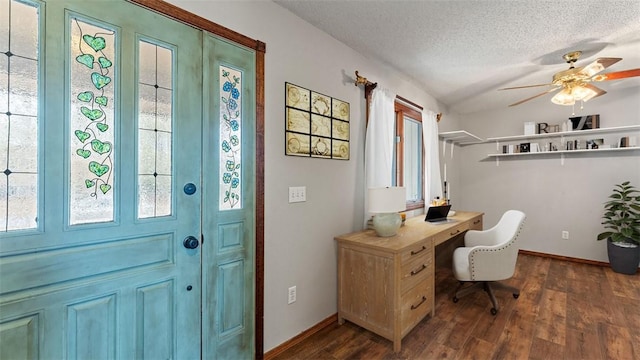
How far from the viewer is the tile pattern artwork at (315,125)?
202 centimetres

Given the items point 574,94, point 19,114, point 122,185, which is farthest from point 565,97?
point 19,114

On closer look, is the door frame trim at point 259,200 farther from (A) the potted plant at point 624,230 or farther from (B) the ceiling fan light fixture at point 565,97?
(A) the potted plant at point 624,230

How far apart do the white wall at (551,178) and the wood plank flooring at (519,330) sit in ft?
3.60

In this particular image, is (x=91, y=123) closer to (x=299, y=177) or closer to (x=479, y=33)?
(x=299, y=177)

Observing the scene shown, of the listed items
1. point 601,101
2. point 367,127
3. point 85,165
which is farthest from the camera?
point 601,101

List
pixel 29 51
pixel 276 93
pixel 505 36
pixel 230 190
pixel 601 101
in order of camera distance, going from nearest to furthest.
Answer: pixel 29 51 → pixel 230 190 → pixel 276 93 → pixel 505 36 → pixel 601 101

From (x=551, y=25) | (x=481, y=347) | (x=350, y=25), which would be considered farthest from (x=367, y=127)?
(x=481, y=347)

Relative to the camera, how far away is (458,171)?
16.5 ft

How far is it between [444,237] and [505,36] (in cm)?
190

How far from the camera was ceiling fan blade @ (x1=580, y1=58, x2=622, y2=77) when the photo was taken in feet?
7.34

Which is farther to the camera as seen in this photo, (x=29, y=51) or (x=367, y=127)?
(x=367, y=127)

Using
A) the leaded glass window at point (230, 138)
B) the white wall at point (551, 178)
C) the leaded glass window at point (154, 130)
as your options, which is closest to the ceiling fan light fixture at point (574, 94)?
the white wall at point (551, 178)

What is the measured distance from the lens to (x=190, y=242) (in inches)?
58.9

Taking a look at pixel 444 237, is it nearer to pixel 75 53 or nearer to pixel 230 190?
pixel 230 190
